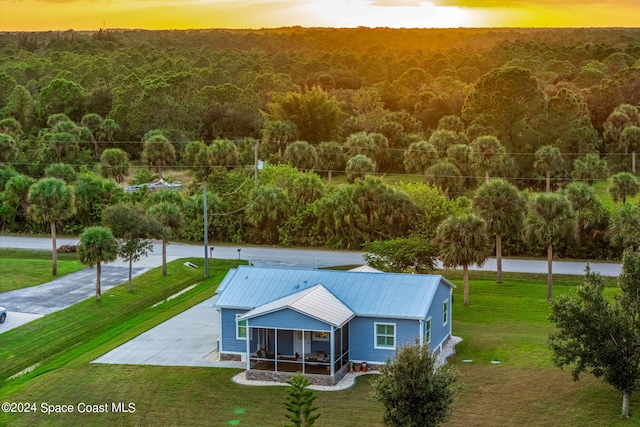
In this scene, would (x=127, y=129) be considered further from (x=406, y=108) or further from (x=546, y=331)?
(x=546, y=331)

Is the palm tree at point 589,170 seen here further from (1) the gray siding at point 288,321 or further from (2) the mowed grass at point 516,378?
(1) the gray siding at point 288,321

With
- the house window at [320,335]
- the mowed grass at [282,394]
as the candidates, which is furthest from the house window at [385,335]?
the house window at [320,335]

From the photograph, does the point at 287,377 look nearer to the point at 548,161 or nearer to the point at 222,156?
the point at 222,156

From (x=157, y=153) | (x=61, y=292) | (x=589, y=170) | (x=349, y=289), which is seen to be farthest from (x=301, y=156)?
(x=349, y=289)

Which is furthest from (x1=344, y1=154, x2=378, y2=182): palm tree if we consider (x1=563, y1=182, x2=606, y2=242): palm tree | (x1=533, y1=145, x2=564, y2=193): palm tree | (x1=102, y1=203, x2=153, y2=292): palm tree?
(x1=102, y1=203, x2=153, y2=292): palm tree

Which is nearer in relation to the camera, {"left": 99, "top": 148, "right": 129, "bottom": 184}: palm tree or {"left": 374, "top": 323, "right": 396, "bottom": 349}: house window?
{"left": 374, "top": 323, "right": 396, "bottom": 349}: house window

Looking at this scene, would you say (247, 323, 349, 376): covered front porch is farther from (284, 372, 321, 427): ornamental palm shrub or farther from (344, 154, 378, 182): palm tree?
(344, 154, 378, 182): palm tree
